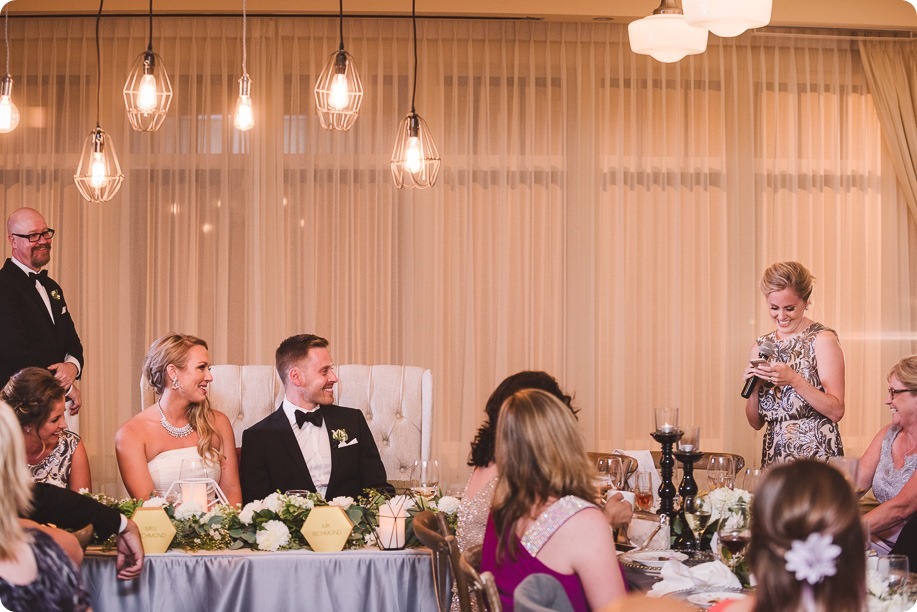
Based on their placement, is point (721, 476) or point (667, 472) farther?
point (667, 472)

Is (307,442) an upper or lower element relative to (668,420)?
lower

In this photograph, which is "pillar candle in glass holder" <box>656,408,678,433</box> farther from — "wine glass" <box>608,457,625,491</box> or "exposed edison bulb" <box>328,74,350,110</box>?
"exposed edison bulb" <box>328,74,350,110</box>

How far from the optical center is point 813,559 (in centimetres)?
150

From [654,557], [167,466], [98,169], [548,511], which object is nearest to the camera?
[548,511]

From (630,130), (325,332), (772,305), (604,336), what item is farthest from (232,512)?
(630,130)

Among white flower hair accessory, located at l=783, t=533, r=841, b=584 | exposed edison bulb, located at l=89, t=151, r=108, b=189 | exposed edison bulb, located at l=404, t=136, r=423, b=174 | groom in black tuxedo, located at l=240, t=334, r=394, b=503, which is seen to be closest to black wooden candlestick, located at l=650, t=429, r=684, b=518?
exposed edison bulb, located at l=404, t=136, r=423, b=174

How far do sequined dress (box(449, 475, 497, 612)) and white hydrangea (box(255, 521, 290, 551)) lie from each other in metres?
0.46

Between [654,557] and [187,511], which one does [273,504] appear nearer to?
[187,511]

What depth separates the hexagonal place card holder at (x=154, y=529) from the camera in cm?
278

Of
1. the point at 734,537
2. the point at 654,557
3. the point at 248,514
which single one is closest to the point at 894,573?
the point at 734,537

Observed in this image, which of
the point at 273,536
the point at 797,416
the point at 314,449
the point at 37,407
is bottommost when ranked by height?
the point at 273,536

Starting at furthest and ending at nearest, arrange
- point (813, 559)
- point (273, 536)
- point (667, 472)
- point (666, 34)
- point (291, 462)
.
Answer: point (291, 462), point (666, 34), point (667, 472), point (273, 536), point (813, 559)

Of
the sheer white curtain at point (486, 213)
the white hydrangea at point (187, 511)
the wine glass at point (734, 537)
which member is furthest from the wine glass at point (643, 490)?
the sheer white curtain at point (486, 213)

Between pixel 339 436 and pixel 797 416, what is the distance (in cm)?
174
